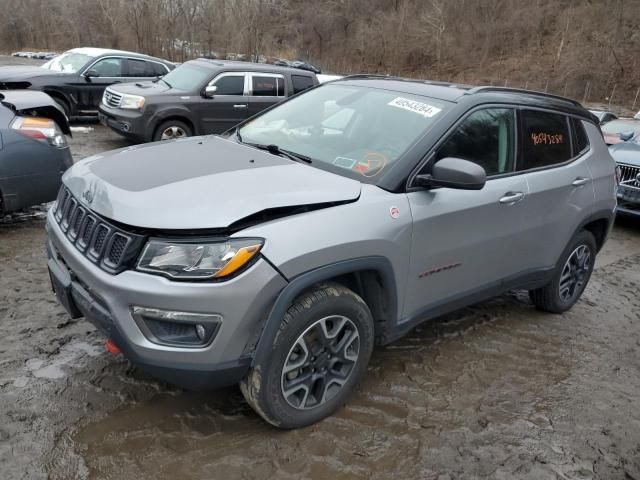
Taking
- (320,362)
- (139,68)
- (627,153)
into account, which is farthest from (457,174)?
(139,68)

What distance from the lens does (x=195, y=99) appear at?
31.1 feet

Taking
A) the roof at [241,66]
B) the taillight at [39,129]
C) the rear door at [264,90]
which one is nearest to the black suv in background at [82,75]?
the roof at [241,66]

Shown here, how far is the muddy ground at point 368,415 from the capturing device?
2.59 metres

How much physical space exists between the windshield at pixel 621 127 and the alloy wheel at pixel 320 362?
8.70 meters

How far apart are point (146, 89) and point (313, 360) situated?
8.19 m

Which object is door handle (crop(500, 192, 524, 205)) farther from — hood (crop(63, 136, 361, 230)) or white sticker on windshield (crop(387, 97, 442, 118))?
hood (crop(63, 136, 361, 230))

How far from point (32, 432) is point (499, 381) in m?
2.73

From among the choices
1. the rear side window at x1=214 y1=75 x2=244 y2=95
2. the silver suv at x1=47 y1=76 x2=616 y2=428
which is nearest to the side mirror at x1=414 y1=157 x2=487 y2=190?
the silver suv at x1=47 y1=76 x2=616 y2=428

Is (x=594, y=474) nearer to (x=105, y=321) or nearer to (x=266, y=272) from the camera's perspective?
(x=266, y=272)

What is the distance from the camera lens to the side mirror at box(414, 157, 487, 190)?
2859 mm

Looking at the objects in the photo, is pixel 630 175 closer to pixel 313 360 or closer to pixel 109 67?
pixel 313 360

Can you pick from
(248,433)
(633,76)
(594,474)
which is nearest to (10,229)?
(248,433)

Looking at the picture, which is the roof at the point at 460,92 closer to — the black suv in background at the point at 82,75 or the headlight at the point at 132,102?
the headlight at the point at 132,102

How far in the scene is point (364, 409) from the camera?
307 cm
